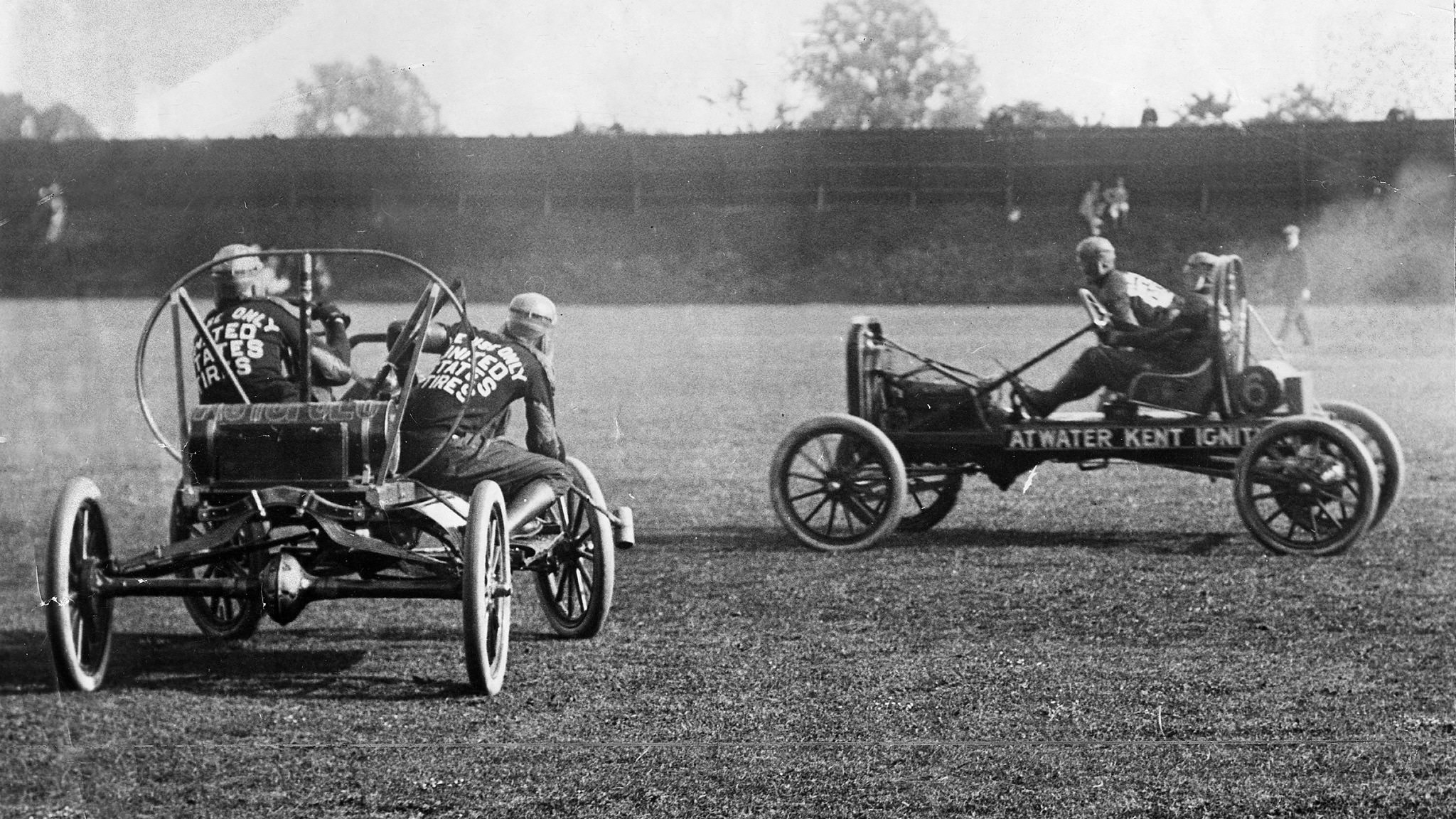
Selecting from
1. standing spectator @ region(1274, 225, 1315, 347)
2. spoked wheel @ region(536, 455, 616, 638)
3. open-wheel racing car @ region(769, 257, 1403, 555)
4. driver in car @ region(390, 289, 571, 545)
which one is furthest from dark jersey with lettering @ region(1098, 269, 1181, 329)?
driver in car @ region(390, 289, 571, 545)

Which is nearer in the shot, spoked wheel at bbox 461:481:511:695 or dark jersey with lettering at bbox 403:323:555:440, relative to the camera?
spoked wheel at bbox 461:481:511:695

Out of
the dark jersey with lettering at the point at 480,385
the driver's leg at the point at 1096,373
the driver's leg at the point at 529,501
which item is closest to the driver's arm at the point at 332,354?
the dark jersey with lettering at the point at 480,385

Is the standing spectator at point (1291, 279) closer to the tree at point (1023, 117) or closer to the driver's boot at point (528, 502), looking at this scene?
the tree at point (1023, 117)

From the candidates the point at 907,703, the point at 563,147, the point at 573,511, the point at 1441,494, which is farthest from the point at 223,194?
the point at 1441,494

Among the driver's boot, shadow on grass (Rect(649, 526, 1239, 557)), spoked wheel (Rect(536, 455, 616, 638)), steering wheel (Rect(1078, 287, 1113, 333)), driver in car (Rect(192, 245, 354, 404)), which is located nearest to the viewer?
driver in car (Rect(192, 245, 354, 404))

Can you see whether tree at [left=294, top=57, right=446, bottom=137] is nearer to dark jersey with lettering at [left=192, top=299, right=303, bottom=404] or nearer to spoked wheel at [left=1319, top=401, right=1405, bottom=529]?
dark jersey with lettering at [left=192, top=299, right=303, bottom=404]

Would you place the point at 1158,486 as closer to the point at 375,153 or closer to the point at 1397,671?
the point at 1397,671
